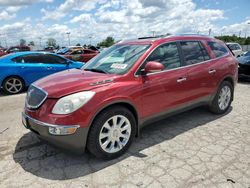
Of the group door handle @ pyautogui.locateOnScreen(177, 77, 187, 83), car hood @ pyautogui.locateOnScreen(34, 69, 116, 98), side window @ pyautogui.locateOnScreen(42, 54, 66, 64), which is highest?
side window @ pyautogui.locateOnScreen(42, 54, 66, 64)

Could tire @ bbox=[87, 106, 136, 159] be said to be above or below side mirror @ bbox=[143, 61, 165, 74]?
below

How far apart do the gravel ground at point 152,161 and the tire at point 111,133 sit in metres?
0.16

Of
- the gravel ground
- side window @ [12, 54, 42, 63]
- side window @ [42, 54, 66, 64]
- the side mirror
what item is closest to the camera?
the gravel ground

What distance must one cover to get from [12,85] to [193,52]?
6.01 m

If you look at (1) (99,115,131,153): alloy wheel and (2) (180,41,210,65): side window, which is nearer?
(1) (99,115,131,153): alloy wheel

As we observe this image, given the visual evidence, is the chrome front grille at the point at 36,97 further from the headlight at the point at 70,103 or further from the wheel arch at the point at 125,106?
the wheel arch at the point at 125,106

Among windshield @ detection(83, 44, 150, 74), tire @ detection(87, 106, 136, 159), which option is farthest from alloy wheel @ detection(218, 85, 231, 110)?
tire @ detection(87, 106, 136, 159)

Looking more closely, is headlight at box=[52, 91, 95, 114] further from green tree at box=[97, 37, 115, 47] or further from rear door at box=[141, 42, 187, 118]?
green tree at box=[97, 37, 115, 47]

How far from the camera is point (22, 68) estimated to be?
310 inches

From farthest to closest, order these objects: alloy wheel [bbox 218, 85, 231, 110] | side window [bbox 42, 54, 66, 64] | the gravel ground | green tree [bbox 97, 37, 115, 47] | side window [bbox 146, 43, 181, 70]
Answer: green tree [bbox 97, 37, 115, 47]
side window [bbox 42, 54, 66, 64]
alloy wheel [bbox 218, 85, 231, 110]
side window [bbox 146, 43, 181, 70]
the gravel ground

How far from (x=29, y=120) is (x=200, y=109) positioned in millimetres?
3879

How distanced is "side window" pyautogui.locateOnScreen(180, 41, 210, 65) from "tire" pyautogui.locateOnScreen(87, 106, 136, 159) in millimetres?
1678

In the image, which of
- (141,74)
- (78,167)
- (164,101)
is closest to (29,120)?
(78,167)

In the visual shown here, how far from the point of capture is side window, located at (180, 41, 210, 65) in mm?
4344
